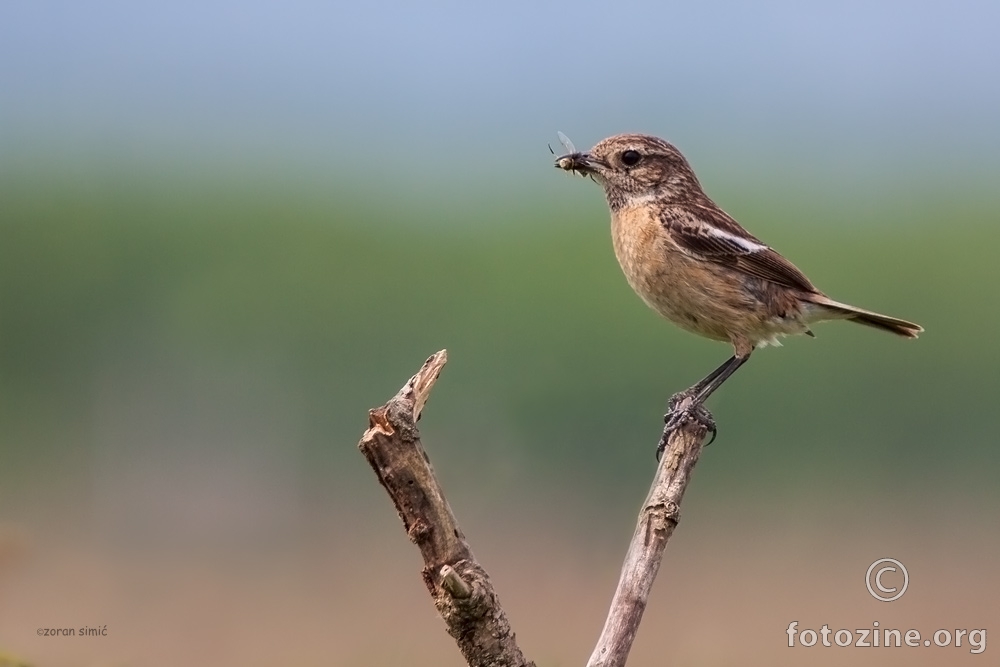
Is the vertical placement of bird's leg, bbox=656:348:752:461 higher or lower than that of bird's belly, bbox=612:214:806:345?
lower

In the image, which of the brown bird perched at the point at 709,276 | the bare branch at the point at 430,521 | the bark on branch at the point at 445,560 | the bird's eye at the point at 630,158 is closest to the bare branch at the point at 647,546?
the bark on branch at the point at 445,560

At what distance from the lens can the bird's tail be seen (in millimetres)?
5734

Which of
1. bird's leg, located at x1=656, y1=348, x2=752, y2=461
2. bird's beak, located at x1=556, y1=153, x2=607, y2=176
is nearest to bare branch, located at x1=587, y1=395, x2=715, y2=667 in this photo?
bird's leg, located at x1=656, y1=348, x2=752, y2=461

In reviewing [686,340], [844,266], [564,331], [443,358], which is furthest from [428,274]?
[443,358]

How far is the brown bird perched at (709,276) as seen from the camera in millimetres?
5695

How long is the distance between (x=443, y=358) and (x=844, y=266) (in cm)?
859

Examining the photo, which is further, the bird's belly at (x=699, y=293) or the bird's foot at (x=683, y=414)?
the bird's belly at (x=699, y=293)

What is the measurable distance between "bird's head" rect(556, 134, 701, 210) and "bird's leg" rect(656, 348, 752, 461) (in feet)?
3.07

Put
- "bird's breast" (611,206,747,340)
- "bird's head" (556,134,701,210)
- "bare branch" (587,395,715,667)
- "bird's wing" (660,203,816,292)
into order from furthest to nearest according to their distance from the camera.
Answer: "bird's head" (556,134,701,210) < "bird's wing" (660,203,816,292) < "bird's breast" (611,206,747,340) < "bare branch" (587,395,715,667)

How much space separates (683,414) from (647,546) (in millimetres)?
1367

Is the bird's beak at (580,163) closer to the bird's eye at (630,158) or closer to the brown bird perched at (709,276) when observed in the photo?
the brown bird perched at (709,276)

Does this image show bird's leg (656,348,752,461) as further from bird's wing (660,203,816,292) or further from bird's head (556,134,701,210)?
bird's head (556,134,701,210)

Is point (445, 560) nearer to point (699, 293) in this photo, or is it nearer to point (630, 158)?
point (699, 293)

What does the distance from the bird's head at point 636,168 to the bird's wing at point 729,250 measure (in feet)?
0.83
